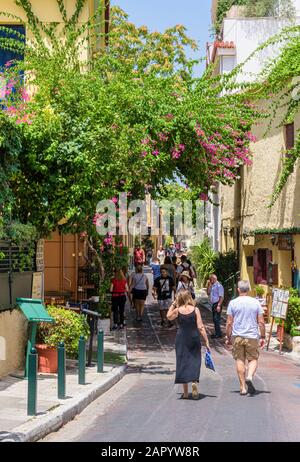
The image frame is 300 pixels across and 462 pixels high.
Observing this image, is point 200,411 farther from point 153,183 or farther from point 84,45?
point 84,45

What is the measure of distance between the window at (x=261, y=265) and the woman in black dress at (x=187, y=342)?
40.4 feet

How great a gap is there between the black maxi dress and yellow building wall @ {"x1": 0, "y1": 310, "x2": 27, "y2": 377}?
310cm

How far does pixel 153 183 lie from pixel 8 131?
21.5 ft

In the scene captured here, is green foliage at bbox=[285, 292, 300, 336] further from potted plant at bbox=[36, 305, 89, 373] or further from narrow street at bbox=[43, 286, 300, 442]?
potted plant at bbox=[36, 305, 89, 373]

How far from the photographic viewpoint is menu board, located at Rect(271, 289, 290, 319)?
1566cm

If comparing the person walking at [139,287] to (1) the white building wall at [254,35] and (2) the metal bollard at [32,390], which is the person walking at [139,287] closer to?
(1) the white building wall at [254,35]

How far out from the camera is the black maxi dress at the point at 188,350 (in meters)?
9.88

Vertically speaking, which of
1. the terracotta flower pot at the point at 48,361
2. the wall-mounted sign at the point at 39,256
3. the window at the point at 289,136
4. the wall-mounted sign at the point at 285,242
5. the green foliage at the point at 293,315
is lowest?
Answer: the terracotta flower pot at the point at 48,361

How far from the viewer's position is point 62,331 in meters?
12.1

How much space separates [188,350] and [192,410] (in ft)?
3.73

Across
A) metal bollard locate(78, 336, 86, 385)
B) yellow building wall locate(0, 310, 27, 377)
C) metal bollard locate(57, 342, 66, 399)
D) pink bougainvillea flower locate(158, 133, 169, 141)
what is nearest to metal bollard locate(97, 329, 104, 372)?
metal bollard locate(78, 336, 86, 385)

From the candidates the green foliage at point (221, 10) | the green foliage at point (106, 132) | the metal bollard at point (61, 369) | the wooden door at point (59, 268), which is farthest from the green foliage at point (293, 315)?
the green foliage at point (221, 10)

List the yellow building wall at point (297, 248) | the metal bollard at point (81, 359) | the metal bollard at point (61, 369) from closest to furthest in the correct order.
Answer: the metal bollard at point (61, 369) → the metal bollard at point (81, 359) → the yellow building wall at point (297, 248)

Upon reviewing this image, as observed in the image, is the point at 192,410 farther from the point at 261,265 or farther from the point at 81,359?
the point at 261,265
